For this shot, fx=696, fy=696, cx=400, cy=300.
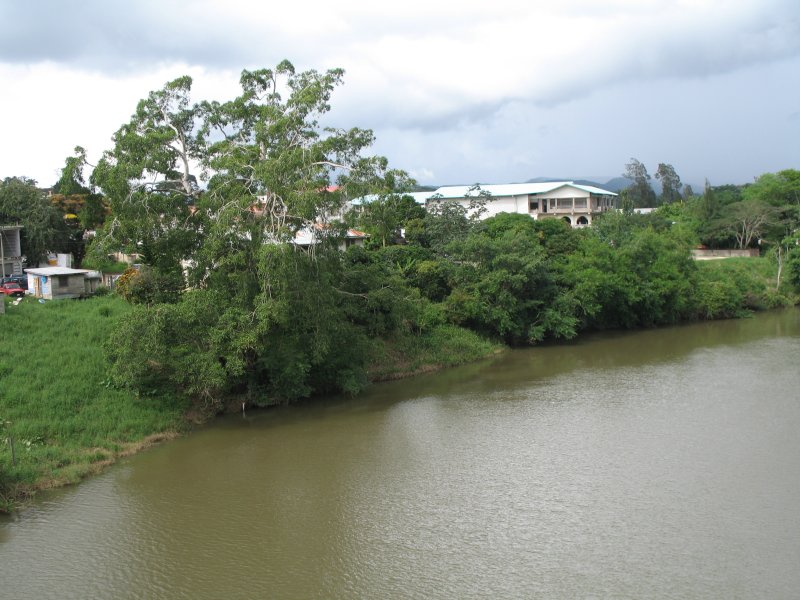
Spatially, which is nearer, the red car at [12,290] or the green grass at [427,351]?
the green grass at [427,351]

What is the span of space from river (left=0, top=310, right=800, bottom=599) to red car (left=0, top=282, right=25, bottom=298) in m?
12.7

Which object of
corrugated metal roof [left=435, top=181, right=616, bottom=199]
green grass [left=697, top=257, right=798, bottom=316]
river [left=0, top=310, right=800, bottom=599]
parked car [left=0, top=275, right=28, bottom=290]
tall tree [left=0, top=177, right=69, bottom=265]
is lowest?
river [left=0, top=310, right=800, bottom=599]

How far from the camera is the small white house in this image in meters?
24.6

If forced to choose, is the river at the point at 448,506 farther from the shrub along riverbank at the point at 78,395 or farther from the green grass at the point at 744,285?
the green grass at the point at 744,285

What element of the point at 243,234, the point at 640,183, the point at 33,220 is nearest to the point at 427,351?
the point at 243,234

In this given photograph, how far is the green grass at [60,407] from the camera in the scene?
14664mm

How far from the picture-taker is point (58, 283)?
24766 mm

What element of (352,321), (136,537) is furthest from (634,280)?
(136,537)

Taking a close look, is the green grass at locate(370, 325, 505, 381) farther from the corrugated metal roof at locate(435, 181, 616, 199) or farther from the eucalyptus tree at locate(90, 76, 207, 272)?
the corrugated metal roof at locate(435, 181, 616, 199)

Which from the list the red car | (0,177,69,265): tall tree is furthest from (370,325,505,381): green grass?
(0,177,69,265): tall tree

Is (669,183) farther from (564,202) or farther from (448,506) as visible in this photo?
(448,506)

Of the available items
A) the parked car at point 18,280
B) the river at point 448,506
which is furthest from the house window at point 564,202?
the parked car at point 18,280

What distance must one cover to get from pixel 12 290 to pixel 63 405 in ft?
40.0

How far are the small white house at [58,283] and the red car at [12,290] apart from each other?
1.22 m
